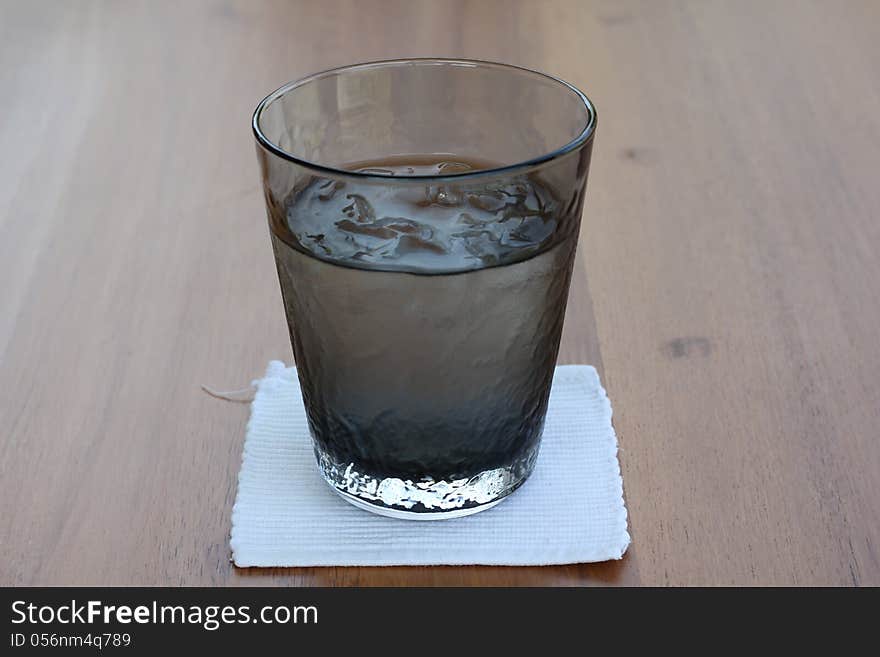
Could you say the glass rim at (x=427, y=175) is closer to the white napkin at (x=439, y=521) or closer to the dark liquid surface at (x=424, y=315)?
the dark liquid surface at (x=424, y=315)

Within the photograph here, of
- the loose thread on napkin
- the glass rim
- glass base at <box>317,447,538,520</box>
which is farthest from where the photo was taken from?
the loose thread on napkin

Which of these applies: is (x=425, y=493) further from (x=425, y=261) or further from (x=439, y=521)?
(x=425, y=261)

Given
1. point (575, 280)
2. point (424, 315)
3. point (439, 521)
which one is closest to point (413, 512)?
point (439, 521)

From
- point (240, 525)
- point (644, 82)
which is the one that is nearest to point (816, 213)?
point (644, 82)

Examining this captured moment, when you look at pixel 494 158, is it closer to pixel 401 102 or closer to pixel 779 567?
pixel 401 102

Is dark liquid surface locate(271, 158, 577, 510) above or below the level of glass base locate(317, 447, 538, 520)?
above

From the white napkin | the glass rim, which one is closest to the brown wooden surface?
the white napkin

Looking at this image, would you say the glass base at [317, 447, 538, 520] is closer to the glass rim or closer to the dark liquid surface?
the dark liquid surface
